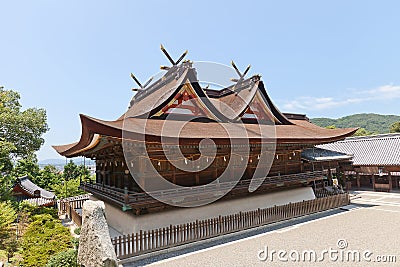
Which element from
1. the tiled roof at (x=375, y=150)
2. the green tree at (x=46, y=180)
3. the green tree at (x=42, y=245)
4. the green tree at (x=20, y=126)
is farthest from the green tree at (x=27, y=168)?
the tiled roof at (x=375, y=150)

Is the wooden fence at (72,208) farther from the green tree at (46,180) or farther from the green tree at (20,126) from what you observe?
the green tree at (46,180)

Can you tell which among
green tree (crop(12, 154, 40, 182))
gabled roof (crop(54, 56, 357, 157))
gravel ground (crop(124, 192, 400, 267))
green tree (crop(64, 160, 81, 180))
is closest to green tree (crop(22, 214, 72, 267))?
gravel ground (crop(124, 192, 400, 267))

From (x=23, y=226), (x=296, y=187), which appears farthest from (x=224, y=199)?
(x=23, y=226)

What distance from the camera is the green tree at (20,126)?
19.1 metres

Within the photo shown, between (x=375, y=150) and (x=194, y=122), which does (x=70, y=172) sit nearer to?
(x=194, y=122)

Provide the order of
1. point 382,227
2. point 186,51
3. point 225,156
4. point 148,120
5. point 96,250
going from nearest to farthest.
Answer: point 96,250 → point 382,227 → point 148,120 → point 225,156 → point 186,51

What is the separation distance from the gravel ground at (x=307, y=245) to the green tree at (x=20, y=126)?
18239mm

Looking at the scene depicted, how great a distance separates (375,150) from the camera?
18297mm

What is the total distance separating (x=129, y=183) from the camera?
9398mm

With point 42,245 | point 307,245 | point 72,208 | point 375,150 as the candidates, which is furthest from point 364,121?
point 42,245

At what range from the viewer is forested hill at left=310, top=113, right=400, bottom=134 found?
271ft

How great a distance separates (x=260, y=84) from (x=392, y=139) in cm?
1227

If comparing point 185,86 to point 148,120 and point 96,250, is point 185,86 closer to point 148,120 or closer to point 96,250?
point 148,120

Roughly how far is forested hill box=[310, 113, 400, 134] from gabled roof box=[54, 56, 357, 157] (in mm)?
82130
